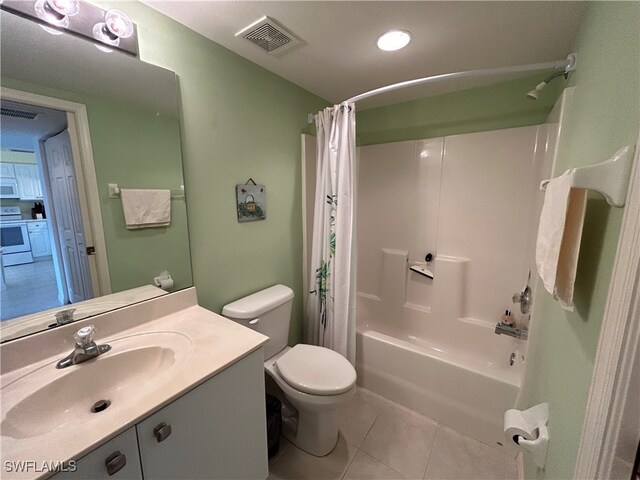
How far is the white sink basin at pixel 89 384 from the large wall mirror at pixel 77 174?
8.1 inches

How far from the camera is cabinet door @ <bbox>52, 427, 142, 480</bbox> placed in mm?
596

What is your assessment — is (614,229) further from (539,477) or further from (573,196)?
(539,477)

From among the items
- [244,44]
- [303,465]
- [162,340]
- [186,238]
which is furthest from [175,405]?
[244,44]

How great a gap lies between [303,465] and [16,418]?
130 cm

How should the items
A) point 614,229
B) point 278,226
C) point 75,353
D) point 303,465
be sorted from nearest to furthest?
point 614,229 → point 75,353 → point 303,465 → point 278,226

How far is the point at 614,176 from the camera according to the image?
0.51 m

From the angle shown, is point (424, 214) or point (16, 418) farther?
point (424, 214)

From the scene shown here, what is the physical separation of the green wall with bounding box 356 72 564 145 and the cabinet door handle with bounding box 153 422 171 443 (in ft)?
7.61

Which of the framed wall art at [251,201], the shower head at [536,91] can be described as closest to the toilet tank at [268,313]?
the framed wall art at [251,201]

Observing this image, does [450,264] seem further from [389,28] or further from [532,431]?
[389,28]

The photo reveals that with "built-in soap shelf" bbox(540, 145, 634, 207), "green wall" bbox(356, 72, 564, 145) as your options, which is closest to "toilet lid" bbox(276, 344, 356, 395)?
"built-in soap shelf" bbox(540, 145, 634, 207)

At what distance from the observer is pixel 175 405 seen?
0.78 m

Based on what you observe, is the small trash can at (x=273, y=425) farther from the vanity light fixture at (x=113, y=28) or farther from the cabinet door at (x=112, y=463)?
the vanity light fixture at (x=113, y=28)

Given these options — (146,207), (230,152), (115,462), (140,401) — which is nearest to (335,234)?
(230,152)
